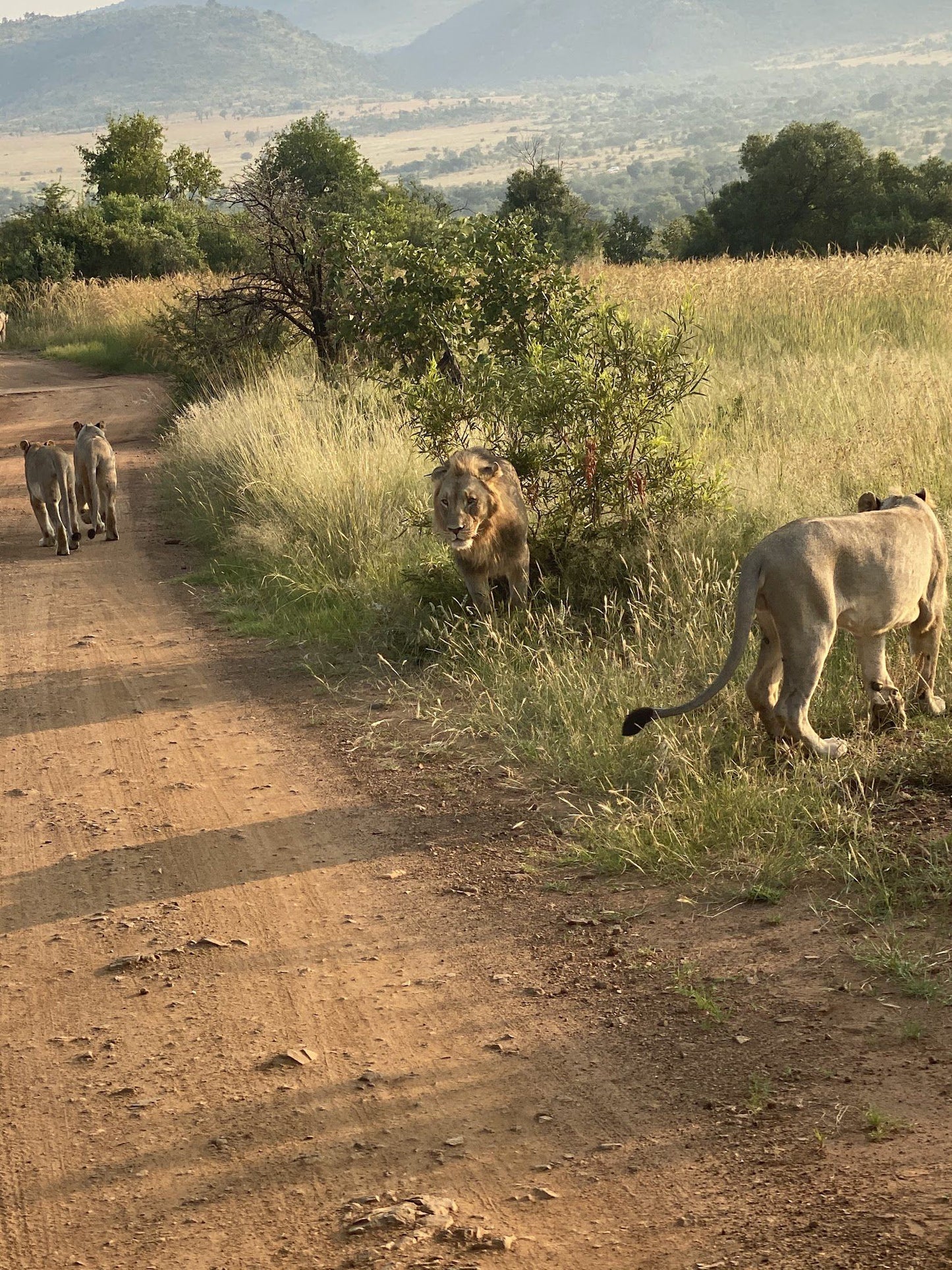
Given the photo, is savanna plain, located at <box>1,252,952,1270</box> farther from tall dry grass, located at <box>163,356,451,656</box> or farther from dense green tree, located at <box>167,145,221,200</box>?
dense green tree, located at <box>167,145,221,200</box>

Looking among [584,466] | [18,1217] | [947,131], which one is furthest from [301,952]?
[947,131]

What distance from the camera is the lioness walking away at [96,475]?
1140cm

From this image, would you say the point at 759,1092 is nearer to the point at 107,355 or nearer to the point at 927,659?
the point at 927,659

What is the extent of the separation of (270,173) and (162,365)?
593cm

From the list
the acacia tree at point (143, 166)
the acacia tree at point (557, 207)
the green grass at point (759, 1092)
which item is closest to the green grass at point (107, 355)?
the acacia tree at point (557, 207)

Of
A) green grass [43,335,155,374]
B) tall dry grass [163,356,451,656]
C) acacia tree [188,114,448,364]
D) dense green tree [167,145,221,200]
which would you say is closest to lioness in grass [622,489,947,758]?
tall dry grass [163,356,451,656]

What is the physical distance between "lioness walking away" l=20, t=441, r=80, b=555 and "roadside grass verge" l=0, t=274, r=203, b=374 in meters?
10.9

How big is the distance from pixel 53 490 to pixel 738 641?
24.1 ft

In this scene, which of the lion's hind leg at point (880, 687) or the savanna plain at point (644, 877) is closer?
the savanna plain at point (644, 877)

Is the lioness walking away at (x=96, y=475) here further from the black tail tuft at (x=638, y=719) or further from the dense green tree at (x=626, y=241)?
the dense green tree at (x=626, y=241)

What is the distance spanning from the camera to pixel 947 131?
164 meters

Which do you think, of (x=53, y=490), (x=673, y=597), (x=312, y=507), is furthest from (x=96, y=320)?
(x=673, y=597)

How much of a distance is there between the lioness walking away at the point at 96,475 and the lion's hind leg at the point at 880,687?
7.32 metres

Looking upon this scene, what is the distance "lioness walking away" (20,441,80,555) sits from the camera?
35.8 feet
